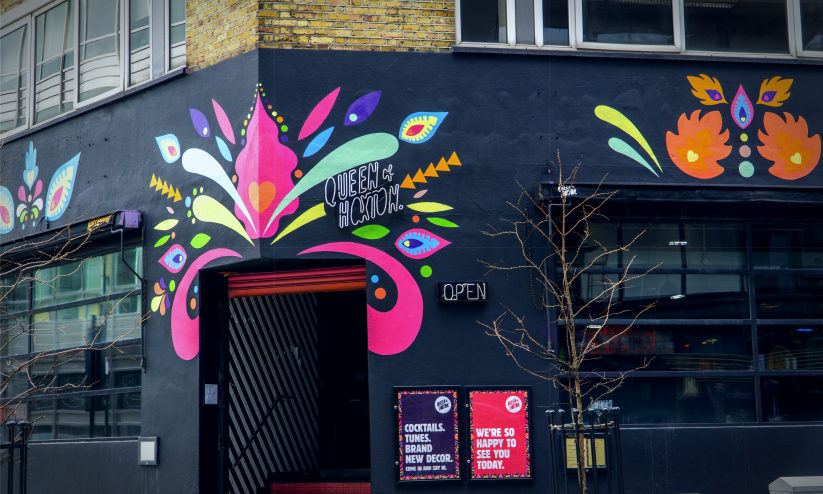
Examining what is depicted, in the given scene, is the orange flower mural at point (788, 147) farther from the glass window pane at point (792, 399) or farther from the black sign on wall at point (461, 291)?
the black sign on wall at point (461, 291)

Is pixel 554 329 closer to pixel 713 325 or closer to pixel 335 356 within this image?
pixel 713 325

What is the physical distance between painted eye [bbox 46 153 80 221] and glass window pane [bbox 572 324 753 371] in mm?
7506

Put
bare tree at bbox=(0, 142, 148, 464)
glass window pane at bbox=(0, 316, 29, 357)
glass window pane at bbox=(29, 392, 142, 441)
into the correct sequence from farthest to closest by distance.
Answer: glass window pane at bbox=(0, 316, 29, 357) < bare tree at bbox=(0, 142, 148, 464) < glass window pane at bbox=(29, 392, 142, 441)

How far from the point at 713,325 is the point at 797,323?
117cm

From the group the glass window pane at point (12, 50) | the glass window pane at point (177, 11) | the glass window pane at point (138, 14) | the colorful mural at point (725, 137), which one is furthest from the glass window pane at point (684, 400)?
the glass window pane at point (12, 50)

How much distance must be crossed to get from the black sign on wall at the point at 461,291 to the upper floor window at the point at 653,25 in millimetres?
3061

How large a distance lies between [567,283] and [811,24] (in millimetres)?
5075

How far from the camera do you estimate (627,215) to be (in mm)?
10070

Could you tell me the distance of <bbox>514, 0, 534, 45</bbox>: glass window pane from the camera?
33.7 feet

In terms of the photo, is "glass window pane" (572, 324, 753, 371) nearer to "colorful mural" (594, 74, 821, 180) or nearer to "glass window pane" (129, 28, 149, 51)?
"colorful mural" (594, 74, 821, 180)

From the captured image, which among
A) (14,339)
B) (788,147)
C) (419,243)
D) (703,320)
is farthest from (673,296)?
(14,339)

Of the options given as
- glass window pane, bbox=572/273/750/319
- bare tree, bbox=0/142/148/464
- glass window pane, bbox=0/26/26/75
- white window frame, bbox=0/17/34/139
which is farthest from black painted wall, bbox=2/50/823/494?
glass window pane, bbox=0/26/26/75

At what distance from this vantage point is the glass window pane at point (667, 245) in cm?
1010

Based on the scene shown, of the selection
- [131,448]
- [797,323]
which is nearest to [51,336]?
[131,448]
